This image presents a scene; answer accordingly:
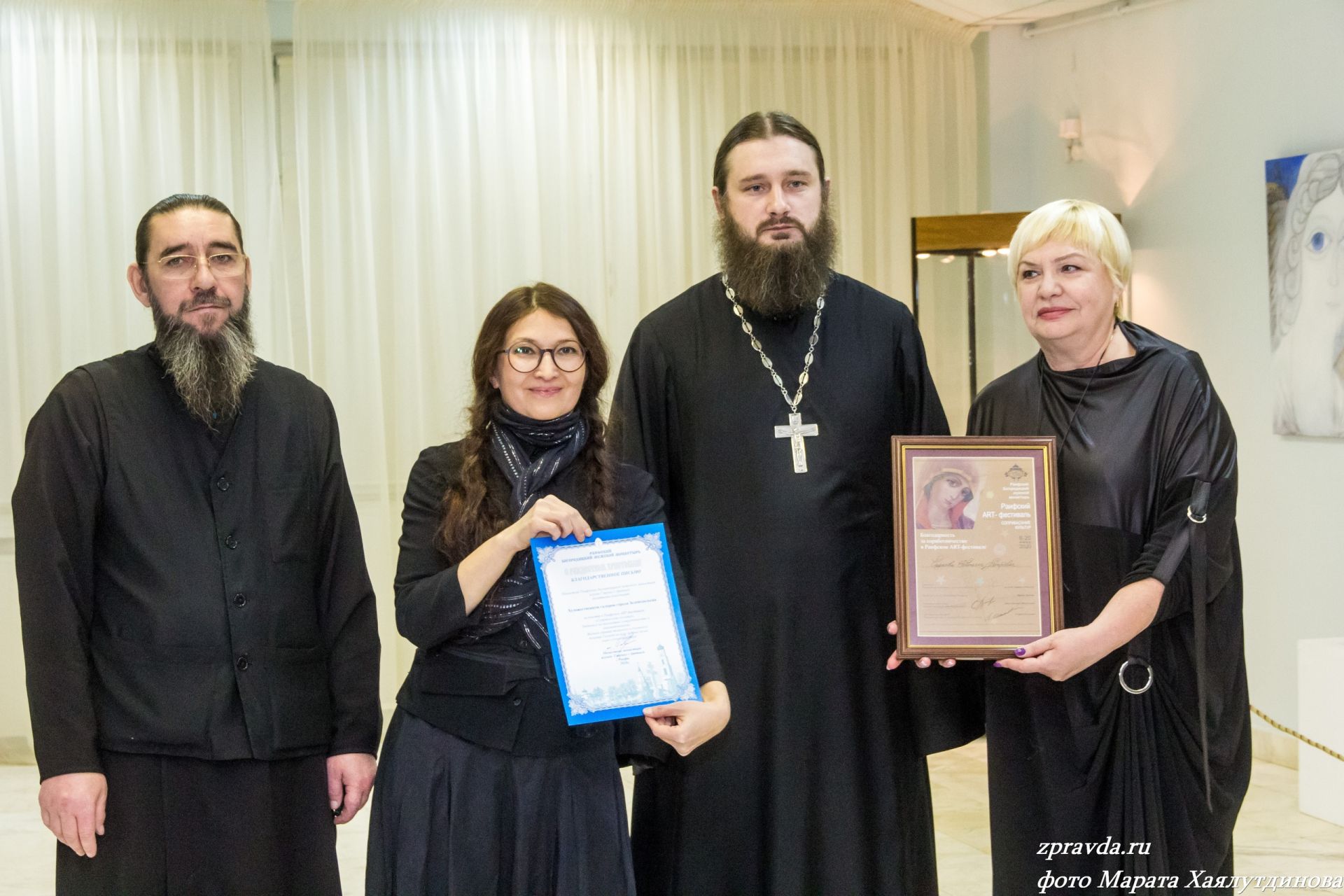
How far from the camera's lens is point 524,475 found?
7.62 feet

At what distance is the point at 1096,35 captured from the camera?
641 centimetres

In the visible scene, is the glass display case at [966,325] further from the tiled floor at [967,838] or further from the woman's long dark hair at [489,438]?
the woman's long dark hair at [489,438]

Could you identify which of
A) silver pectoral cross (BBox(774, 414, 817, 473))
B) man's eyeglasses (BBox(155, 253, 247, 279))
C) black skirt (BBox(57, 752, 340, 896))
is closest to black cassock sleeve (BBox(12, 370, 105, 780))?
black skirt (BBox(57, 752, 340, 896))

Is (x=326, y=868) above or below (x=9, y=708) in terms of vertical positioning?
above

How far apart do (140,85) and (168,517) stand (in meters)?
4.31

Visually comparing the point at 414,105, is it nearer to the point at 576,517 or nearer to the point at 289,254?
the point at 289,254

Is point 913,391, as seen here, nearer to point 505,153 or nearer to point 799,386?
point 799,386

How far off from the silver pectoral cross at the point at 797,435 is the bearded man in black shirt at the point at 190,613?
3.24 feet

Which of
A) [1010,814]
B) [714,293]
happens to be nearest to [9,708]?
[714,293]

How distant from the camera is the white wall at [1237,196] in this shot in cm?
541

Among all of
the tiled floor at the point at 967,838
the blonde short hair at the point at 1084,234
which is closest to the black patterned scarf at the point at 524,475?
the blonde short hair at the point at 1084,234

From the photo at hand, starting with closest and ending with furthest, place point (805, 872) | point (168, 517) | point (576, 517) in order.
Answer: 1. point (576, 517)
2. point (168, 517)
3. point (805, 872)
